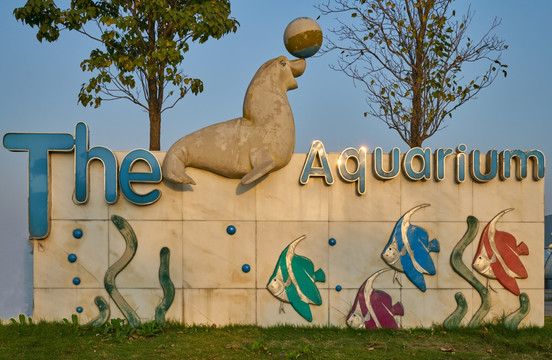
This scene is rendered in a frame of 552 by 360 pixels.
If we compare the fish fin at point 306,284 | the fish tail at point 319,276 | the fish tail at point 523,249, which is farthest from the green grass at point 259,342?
the fish tail at point 523,249

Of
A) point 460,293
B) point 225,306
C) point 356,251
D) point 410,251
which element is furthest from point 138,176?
point 460,293

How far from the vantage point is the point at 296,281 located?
952cm

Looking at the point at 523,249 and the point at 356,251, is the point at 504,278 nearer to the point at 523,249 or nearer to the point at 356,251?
the point at 523,249

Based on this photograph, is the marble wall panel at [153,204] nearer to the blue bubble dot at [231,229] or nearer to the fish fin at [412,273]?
the blue bubble dot at [231,229]

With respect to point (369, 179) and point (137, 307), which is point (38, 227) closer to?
point (137, 307)

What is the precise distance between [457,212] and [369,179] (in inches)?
72.1

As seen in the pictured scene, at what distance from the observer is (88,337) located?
8.82 m

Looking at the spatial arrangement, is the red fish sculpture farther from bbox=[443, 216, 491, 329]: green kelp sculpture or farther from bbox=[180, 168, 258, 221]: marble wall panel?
bbox=[180, 168, 258, 221]: marble wall panel

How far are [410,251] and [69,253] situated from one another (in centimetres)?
633

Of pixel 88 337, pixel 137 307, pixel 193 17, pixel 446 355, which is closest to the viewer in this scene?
pixel 446 355

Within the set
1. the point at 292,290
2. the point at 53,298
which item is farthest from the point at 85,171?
the point at 292,290

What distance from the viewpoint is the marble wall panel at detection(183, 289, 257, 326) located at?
9.51 m

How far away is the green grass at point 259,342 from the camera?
8102 mm

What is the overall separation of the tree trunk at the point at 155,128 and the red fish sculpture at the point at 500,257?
7527mm
